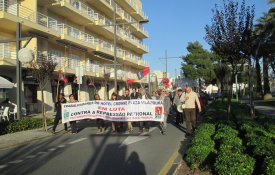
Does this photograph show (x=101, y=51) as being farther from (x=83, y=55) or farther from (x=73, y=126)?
(x=73, y=126)

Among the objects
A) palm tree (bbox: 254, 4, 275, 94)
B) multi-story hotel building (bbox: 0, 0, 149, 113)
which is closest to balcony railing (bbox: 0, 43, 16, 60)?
multi-story hotel building (bbox: 0, 0, 149, 113)

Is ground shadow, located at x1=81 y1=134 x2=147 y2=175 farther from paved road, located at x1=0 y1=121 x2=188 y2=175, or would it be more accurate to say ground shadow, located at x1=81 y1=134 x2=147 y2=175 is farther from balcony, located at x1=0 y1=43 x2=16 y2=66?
balcony, located at x1=0 y1=43 x2=16 y2=66

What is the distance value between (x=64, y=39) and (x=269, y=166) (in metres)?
30.7

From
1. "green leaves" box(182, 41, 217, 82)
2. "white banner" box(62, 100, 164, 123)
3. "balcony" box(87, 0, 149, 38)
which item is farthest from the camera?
"green leaves" box(182, 41, 217, 82)

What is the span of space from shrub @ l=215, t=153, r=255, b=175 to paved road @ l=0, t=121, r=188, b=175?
2.04 m

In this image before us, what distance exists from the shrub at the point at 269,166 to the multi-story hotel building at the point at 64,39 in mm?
22545

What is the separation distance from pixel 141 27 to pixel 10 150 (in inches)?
2415

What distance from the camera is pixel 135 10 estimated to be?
64.8m

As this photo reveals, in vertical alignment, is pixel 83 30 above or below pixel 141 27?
below

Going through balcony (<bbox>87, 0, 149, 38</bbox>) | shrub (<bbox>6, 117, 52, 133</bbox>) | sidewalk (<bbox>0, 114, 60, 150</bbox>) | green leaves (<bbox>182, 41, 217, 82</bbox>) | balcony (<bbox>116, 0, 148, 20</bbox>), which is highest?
balcony (<bbox>116, 0, 148, 20</bbox>)

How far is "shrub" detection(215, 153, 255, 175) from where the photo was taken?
586cm

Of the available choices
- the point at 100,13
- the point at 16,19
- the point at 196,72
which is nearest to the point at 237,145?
the point at 16,19

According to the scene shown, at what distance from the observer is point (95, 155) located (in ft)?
33.7

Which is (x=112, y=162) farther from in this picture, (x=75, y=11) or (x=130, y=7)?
(x=130, y=7)
